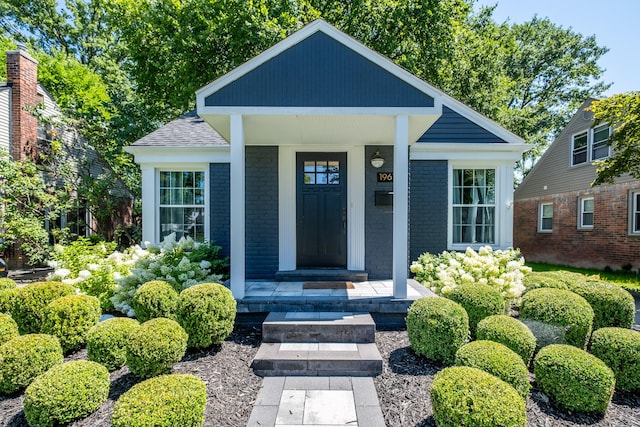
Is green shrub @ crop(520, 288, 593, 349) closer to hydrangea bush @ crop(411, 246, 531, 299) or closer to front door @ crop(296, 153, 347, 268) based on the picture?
hydrangea bush @ crop(411, 246, 531, 299)

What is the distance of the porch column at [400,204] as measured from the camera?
15.5 ft

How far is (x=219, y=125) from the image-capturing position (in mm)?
5227

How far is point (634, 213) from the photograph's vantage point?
415 inches

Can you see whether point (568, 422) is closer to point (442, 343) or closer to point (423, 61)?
point (442, 343)

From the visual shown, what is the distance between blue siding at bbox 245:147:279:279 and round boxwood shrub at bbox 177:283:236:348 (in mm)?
2464

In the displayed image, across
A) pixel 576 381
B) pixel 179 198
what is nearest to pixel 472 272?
pixel 576 381

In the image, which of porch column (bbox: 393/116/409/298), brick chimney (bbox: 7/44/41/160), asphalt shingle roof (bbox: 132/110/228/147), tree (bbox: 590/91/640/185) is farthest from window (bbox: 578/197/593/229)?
brick chimney (bbox: 7/44/41/160)

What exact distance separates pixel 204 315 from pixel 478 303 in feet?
10.8

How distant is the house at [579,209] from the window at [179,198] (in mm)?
12275

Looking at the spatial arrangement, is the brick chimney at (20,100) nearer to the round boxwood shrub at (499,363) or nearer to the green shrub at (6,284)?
the green shrub at (6,284)

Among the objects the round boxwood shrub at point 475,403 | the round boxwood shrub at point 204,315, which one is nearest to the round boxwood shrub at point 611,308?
the round boxwood shrub at point 475,403

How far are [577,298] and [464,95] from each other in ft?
44.3

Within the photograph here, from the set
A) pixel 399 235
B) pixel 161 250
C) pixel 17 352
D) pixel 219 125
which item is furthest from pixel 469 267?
pixel 17 352

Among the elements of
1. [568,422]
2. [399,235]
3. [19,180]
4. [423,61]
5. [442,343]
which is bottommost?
[568,422]
